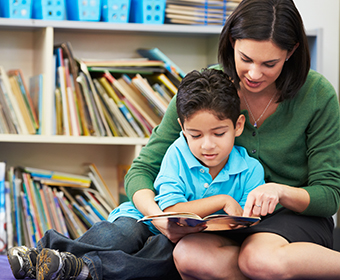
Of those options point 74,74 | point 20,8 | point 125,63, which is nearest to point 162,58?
point 125,63

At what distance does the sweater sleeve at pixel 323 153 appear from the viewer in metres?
1.13

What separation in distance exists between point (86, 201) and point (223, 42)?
99 cm

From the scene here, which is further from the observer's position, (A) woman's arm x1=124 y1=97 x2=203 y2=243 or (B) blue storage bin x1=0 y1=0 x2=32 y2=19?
(B) blue storage bin x1=0 y1=0 x2=32 y2=19

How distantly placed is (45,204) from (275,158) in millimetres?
1010

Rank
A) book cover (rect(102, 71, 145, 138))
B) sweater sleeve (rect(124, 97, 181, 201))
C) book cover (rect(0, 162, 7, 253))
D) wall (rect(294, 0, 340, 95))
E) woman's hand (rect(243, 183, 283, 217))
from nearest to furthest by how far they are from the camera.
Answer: woman's hand (rect(243, 183, 283, 217)) < sweater sleeve (rect(124, 97, 181, 201)) < book cover (rect(0, 162, 7, 253)) < book cover (rect(102, 71, 145, 138)) < wall (rect(294, 0, 340, 95))

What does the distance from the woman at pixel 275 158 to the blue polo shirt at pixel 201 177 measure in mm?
63

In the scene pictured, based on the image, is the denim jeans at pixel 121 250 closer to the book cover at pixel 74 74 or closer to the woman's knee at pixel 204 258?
the woman's knee at pixel 204 258

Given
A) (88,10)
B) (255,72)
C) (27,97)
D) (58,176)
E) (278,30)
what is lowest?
(58,176)

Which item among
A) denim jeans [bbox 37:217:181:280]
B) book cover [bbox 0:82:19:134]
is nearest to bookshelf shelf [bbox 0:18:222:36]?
book cover [bbox 0:82:19:134]

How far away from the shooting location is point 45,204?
5.94ft

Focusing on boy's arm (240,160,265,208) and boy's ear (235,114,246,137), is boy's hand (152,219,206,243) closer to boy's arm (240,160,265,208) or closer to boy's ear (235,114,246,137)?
boy's arm (240,160,265,208)

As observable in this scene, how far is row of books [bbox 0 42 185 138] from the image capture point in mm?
1742

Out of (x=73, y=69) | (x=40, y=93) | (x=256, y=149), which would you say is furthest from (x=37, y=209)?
(x=256, y=149)

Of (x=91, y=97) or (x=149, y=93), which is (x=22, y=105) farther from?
(x=149, y=93)
